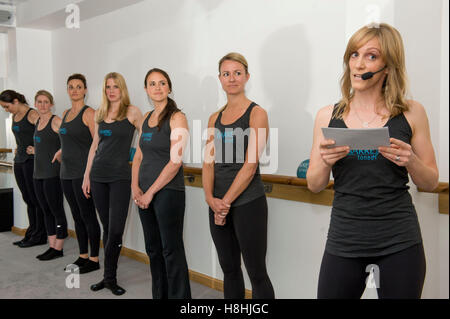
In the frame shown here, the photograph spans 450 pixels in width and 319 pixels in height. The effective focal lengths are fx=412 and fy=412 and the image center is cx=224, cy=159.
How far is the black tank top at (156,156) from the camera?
2.33 meters

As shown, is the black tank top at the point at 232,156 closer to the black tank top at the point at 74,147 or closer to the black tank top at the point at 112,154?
the black tank top at the point at 112,154

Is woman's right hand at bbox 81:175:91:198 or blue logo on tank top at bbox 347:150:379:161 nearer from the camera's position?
blue logo on tank top at bbox 347:150:379:161

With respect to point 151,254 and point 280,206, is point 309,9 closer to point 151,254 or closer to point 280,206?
point 280,206

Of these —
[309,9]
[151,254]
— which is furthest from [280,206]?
[309,9]

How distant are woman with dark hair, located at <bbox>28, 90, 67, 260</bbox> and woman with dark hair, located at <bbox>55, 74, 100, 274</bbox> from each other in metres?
0.34

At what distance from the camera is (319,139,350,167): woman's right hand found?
4.11 feet

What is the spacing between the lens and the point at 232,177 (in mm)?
2090

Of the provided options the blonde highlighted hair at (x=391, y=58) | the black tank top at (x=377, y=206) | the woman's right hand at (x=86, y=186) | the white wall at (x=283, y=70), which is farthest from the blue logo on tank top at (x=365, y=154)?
the woman's right hand at (x=86, y=186)

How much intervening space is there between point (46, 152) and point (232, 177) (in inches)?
89.9

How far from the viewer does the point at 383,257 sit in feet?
4.22

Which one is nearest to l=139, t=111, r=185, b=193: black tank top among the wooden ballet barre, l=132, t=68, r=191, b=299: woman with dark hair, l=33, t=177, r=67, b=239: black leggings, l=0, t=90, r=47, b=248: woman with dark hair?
l=132, t=68, r=191, b=299: woman with dark hair

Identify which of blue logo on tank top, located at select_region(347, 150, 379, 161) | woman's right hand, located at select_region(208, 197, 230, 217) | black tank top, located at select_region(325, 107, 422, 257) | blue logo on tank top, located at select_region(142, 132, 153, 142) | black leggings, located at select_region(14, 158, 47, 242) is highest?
blue logo on tank top, located at select_region(142, 132, 153, 142)

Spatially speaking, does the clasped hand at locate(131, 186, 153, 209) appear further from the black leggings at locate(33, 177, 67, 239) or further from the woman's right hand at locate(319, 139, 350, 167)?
the black leggings at locate(33, 177, 67, 239)

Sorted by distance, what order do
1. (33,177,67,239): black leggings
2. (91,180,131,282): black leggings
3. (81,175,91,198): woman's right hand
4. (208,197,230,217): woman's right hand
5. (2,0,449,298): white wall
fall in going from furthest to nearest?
(33,177,67,239): black leggings
(81,175,91,198): woman's right hand
(91,180,131,282): black leggings
(208,197,230,217): woman's right hand
(2,0,449,298): white wall
